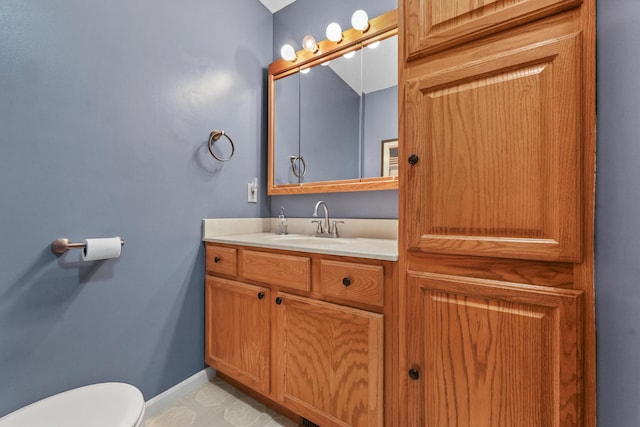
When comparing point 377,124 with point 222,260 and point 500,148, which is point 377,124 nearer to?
point 500,148

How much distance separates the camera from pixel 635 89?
60cm

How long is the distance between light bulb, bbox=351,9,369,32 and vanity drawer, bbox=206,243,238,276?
1414 mm

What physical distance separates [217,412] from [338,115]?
69.5 inches

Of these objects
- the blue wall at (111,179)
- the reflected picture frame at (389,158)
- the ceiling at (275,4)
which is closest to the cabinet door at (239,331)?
the blue wall at (111,179)

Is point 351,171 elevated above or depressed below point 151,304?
above

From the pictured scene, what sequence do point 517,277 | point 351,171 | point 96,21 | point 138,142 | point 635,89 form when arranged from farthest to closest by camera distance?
point 351,171 < point 138,142 < point 96,21 < point 517,277 < point 635,89

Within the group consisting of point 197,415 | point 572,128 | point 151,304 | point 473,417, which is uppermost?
point 572,128

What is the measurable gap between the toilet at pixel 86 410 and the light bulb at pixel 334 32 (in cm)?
197

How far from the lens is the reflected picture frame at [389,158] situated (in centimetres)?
148

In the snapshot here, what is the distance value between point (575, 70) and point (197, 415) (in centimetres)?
193

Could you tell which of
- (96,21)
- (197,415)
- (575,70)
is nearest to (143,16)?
(96,21)

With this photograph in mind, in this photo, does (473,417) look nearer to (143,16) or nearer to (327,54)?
(327,54)

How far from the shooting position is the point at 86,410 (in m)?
0.96

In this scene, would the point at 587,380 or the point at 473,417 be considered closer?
the point at 587,380
